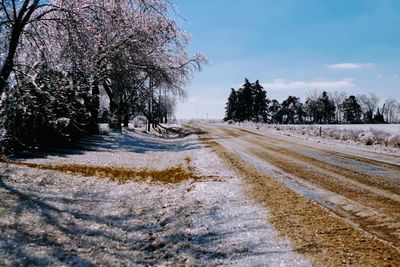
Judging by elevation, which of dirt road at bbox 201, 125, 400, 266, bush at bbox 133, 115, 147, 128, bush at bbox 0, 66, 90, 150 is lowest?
dirt road at bbox 201, 125, 400, 266

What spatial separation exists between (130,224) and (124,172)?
5254mm

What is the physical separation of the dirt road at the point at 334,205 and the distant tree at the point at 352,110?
105 metres

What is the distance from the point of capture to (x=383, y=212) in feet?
22.6

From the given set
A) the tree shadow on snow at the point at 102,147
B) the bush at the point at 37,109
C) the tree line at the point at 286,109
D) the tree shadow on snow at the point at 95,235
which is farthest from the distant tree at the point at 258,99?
the tree shadow on snow at the point at 95,235

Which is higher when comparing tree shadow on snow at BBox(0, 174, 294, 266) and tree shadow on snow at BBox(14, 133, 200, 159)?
tree shadow on snow at BBox(14, 133, 200, 159)

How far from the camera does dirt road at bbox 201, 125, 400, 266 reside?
196 inches

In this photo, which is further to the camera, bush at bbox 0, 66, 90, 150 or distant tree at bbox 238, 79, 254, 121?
distant tree at bbox 238, 79, 254, 121

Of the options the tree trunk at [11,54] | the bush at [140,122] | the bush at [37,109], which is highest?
the tree trunk at [11,54]

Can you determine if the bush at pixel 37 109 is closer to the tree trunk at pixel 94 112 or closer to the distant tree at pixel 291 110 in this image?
the tree trunk at pixel 94 112

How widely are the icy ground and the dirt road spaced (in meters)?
0.41

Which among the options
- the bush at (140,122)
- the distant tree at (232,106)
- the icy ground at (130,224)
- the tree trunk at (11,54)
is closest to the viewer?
the icy ground at (130,224)

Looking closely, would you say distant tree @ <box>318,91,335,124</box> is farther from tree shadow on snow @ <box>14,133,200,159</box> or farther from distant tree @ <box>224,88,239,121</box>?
tree shadow on snow @ <box>14,133,200,159</box>

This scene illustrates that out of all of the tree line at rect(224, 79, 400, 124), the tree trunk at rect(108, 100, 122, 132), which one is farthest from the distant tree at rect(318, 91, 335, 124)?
the tree trunk at rect(108, 100, 122, 132)

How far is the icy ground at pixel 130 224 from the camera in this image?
4.94m
